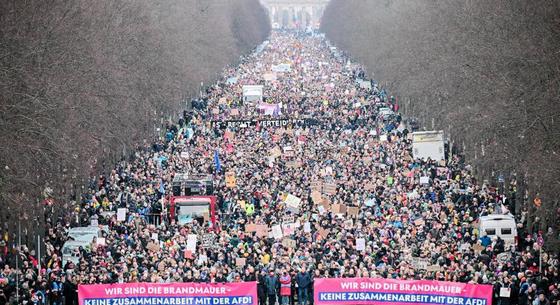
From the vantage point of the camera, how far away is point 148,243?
131 ft

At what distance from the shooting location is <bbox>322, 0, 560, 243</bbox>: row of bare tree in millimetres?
41594

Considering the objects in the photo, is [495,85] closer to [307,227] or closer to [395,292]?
[307,227]

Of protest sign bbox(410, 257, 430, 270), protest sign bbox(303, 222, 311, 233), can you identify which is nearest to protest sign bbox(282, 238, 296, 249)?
protest sign bbox(303, 222, 311, 233)

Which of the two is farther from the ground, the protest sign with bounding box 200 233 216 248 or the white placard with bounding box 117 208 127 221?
the white placard with bounding box 117 208 127 221

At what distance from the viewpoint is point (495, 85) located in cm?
5053

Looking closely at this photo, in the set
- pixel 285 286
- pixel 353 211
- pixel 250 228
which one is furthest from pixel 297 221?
pixel 285 286

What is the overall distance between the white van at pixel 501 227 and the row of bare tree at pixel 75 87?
12888 mm

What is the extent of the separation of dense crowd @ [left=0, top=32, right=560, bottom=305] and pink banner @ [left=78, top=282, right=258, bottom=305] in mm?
1536

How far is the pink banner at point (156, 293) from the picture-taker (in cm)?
3278

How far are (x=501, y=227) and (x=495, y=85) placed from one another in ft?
35.5

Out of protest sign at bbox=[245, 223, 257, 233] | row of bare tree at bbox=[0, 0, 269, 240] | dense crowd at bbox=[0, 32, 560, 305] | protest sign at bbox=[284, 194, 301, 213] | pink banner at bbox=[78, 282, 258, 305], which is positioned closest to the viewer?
pink banner at bbox=[78, 282, 258, 305]

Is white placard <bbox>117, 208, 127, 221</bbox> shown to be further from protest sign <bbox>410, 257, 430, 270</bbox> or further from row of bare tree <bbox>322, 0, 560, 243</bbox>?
row of bare tree <bbox>322, 0, 560, 243</bbox>

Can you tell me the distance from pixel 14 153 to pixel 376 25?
72.8m

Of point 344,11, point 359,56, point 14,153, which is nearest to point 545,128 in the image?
point 14,153
